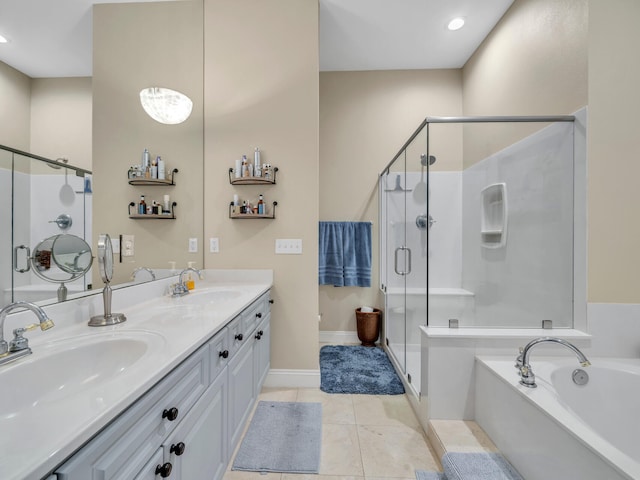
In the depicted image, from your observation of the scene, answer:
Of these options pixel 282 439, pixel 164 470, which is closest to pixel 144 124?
pixel 164 470

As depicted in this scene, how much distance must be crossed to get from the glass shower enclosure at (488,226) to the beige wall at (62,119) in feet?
5.85

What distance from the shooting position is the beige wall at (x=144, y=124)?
4.20ft

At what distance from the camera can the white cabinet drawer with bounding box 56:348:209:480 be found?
0.53 m

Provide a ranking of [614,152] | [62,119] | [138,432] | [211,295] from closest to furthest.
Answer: [138,432]
[62,119]
[614,152]
[211,295]

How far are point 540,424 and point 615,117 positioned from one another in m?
1.71

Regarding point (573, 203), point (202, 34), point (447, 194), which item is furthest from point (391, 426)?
point (202, 34)

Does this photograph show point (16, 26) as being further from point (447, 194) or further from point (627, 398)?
point (627, 398)

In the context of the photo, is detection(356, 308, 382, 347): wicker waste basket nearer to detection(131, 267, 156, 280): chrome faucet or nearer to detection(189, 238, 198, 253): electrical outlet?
detection(189, 238, 198, 253): electrical outlet

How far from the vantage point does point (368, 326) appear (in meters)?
2.95

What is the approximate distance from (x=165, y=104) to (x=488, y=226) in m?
2.33

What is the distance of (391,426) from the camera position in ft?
5.70

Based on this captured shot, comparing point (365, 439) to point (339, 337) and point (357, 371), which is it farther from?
point (339, 337)

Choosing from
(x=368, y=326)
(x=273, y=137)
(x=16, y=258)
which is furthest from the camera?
(x=368, y=326)

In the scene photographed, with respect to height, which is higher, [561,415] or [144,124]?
[144,124]
